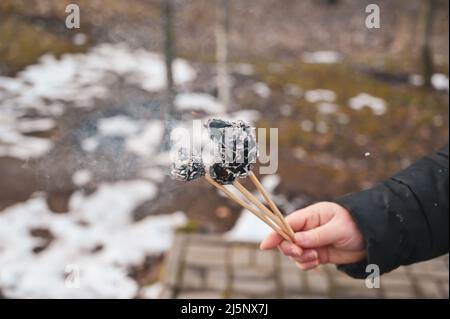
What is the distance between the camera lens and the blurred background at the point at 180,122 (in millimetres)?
2621

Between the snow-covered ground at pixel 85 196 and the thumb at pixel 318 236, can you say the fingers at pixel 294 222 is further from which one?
the snow-covered ground at pixel 85 196

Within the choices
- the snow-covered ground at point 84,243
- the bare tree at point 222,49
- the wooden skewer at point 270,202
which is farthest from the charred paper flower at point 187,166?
the bare tree at point 222,49

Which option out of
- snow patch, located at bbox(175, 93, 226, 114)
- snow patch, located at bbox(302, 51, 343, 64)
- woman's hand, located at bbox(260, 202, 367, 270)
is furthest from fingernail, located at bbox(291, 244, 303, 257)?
snow patch, located at bbox(302, 51, 343, 64)

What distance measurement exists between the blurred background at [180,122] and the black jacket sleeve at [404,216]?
0.53 metres

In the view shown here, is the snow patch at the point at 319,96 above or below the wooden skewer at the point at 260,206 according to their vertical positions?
above

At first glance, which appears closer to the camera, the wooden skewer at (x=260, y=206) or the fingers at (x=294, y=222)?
the wooden skewer at (x=260, y=206)

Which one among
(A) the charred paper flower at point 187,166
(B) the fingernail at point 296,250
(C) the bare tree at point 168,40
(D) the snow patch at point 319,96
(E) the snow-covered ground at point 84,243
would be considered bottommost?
(E) the snow-covered ground at point 84,243

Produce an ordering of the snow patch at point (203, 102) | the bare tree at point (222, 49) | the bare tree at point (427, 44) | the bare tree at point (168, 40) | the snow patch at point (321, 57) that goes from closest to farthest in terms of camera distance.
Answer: the snow patch at point (203, 102), the bare tree at point (168, 40), the bare tree at point (222, 49), the bare tree at point (427, 44), the snow patch at point (321, 57)

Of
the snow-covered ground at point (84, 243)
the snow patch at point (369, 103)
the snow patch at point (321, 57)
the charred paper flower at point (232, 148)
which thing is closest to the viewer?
the charred paper flower at point (232, 148)

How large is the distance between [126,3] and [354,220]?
13.1 ft

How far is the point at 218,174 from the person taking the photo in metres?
1.04

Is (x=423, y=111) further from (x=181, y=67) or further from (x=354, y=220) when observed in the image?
(x=354, y=220)

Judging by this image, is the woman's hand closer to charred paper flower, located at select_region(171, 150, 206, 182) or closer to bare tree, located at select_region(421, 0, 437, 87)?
charred paper flower, located at select_region(171, 150, 206, 182)

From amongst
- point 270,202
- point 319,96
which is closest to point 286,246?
point 270,202
